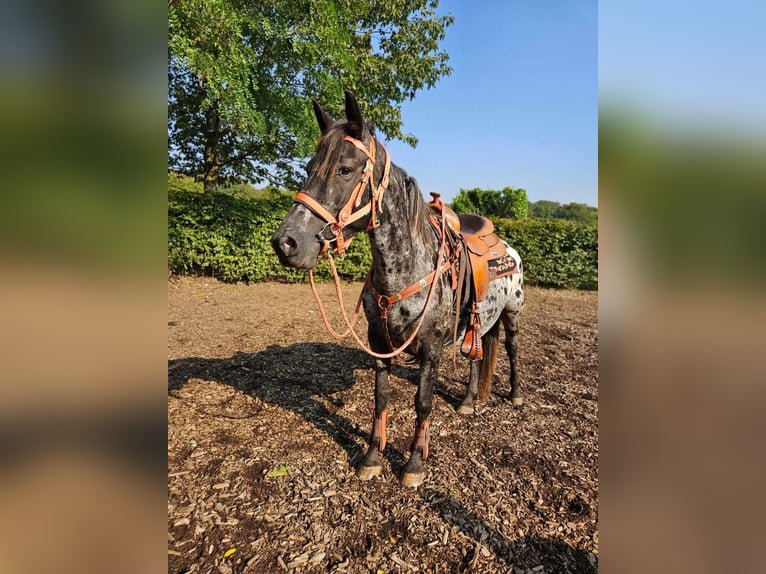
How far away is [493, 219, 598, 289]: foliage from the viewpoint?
1431cm

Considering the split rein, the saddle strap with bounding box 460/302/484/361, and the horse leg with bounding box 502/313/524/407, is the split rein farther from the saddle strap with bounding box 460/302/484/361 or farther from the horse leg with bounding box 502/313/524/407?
the horse leg with bounding box 502/313/524/407

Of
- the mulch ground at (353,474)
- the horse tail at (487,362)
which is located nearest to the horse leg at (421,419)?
the mulch ground at (353,474)

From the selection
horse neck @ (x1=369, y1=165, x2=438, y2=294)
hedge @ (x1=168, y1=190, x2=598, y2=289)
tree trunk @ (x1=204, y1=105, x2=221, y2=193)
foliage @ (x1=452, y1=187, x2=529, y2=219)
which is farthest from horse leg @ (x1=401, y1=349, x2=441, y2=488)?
foliage @ (x1=452, y1=187, x2=529, y2=219)

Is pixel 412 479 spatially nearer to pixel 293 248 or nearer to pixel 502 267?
pixel 293 248

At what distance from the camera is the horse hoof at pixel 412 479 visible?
10.4 ft

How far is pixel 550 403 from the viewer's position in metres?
4.87

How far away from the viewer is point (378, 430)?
3.39 m

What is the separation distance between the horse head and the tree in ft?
16.4

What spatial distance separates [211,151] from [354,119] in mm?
11222

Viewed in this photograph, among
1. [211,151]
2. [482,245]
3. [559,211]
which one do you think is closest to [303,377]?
[482,245]

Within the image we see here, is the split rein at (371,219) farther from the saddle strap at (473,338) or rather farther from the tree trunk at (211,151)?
Answer: the tree trunk at (211,151)
